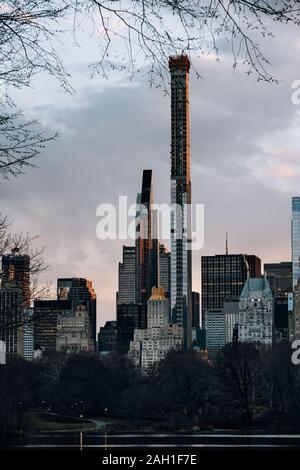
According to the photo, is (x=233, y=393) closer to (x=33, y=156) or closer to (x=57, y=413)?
(x=57, y=413)

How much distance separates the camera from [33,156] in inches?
553

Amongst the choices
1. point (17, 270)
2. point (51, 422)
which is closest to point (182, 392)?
point (51, 422)

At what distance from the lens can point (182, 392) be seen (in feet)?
372

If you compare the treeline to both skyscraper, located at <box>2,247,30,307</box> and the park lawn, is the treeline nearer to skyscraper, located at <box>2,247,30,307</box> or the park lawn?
the park lawn

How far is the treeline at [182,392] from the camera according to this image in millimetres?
107062

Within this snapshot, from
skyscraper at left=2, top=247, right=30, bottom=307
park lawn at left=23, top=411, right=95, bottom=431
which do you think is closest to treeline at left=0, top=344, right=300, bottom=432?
park lawn at left=23, top=411, right=95, bottom=431

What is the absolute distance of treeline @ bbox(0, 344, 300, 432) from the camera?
107 metres

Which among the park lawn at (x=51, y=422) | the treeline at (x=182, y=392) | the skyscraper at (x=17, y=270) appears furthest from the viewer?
the park lawn at (x=51, y=422)

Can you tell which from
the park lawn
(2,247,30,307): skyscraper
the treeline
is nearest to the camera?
(2,247,30,307): skyscraper

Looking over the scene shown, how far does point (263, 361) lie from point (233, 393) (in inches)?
501

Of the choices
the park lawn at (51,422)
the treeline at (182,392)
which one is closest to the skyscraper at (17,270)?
the treeline at (182,392)

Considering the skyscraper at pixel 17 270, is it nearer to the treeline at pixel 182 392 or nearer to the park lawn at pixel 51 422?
the treeline at pixel 182 392

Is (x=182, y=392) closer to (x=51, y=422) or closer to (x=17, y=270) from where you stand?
(x=51, y=422)
